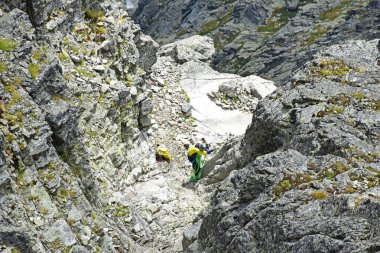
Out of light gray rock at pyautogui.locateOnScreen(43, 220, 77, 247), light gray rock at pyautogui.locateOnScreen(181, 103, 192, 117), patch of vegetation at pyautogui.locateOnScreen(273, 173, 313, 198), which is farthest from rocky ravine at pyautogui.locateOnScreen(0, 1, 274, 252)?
patch of vegetation at pyautogui.locateOnScreen(273, 173, 313, 198)

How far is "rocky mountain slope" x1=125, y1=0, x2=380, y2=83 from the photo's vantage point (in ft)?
287

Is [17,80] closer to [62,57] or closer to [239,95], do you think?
[62,57]

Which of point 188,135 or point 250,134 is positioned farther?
point 188,135

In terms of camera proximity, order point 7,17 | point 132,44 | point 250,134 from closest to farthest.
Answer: point 7,17, point 250,134, point 132,44

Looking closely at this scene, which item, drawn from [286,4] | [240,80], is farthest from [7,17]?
[286,4]

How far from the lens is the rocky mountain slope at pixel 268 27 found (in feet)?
287

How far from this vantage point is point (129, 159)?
91.9 ft

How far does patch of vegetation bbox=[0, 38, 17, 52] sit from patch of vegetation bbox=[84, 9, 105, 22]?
11813 millimetres

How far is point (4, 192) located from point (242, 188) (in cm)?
707

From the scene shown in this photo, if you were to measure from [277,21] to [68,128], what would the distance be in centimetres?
9312

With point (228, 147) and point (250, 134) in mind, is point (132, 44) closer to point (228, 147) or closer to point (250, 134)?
point (228, 147)

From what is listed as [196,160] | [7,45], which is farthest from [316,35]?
[7,45]

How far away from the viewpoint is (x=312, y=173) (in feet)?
42.4

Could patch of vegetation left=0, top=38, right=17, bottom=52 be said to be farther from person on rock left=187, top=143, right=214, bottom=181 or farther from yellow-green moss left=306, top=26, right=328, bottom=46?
yellow-green moss left=306, top=26, right=328, bottom=46
